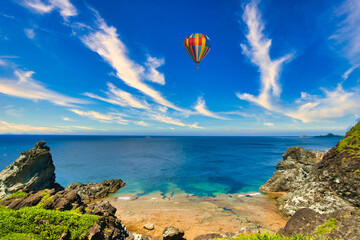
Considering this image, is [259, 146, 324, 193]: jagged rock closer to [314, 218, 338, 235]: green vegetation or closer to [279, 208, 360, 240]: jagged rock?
[279, 208, 360, 240]: jagged rock

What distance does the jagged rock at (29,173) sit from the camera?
77.1ft

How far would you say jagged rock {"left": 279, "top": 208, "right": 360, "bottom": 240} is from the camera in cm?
837

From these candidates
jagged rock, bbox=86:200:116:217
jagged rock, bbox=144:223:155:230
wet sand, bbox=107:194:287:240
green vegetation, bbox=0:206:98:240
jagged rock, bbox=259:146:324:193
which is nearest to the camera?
green vegetation, bbox=0:206:98:240

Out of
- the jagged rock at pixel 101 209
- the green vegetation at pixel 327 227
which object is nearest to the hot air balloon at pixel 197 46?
the jagged rock at pixel 101 209

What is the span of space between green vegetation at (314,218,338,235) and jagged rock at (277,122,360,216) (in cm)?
842

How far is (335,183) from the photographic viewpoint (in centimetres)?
1661

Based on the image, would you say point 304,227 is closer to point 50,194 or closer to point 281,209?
point 281,209

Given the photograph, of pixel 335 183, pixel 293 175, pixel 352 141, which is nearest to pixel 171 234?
pixel 335 183

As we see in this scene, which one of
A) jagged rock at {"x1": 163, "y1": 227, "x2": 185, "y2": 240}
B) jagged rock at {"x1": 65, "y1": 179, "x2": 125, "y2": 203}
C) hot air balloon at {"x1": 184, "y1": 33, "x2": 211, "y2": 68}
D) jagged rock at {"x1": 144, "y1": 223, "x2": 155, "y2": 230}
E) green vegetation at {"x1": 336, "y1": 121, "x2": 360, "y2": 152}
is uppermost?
hot air balloon at {"x1": 184, "y1": 33, "x2": 211, "y2": 68}

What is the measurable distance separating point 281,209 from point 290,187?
11.3 m

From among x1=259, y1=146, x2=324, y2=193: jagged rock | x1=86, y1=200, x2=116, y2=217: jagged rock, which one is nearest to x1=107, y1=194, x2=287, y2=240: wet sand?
x1=259, y1=146, x2=324, y2=193: jagged rock

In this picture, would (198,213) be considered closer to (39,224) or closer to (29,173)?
(39,224)

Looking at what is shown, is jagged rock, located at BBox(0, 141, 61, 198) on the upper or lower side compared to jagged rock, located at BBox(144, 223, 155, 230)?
upper

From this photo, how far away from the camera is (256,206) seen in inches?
944
